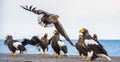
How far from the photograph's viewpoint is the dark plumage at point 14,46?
857 cm

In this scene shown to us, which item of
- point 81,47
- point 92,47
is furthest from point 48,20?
point 92,47

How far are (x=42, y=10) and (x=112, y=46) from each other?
0.96m

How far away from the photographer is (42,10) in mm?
8180

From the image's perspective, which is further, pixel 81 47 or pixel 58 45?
pixel 58 45

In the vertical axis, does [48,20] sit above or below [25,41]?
above

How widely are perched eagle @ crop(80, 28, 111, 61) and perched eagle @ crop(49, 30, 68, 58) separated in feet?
1.81

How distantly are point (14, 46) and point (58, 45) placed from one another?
0.57m

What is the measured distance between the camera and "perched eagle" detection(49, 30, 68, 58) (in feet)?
27.8

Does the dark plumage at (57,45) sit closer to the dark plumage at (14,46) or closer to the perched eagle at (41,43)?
the perched eagle at (41,43)

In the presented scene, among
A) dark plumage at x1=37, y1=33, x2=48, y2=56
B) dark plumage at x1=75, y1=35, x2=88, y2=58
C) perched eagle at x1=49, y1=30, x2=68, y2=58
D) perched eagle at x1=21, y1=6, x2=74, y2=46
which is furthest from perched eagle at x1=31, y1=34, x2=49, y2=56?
dark plumage at x1=75, y1=35, x2=88, y2=58

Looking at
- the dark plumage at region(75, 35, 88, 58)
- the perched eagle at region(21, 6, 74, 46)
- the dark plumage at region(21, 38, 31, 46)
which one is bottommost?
the dark plumage at region(75, 35, 88, 58)

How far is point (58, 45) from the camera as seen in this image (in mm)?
8625

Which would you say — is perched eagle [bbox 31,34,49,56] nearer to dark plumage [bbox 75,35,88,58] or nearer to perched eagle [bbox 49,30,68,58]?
perched eagle [bbox 49,30,68,58]

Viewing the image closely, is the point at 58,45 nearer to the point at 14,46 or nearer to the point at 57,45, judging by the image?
the point at 57,45
